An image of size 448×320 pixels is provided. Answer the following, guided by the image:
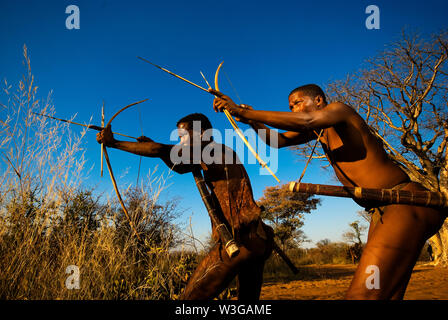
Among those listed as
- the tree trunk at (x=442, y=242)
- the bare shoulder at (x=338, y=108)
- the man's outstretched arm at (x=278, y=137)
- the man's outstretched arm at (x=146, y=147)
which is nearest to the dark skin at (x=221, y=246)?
the man's outstretched arm at (x=146, y=147)

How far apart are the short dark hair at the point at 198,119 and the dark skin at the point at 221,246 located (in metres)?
0.04

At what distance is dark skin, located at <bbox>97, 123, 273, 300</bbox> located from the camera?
5.89 feet

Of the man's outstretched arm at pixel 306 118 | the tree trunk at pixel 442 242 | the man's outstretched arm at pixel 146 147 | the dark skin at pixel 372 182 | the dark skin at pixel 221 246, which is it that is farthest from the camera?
the tree trunk at pixel 442 242

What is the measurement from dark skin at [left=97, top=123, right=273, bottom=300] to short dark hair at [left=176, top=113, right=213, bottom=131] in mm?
43

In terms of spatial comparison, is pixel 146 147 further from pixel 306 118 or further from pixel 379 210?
pixel 379 210

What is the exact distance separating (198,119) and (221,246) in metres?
1.20

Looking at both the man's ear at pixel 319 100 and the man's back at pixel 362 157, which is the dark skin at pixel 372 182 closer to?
the man's back at pixel 362 157

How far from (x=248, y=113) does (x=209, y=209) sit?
82cm

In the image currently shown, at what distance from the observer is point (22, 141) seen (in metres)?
2.81

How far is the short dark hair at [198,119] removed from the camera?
7.71 ft
